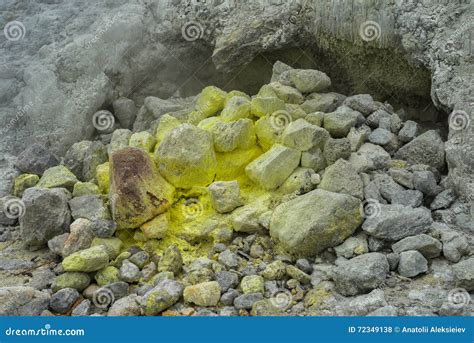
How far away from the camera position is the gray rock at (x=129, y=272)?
14.2ft

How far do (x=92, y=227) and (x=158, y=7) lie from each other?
3.43m

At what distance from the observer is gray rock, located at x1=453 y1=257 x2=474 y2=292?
3725 millimetres

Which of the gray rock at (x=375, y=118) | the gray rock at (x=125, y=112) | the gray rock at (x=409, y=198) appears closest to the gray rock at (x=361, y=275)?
the gray rock at (x=409, y=198)

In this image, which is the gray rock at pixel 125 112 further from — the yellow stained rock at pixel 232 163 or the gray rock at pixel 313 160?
the gray rock at pixel 313 160

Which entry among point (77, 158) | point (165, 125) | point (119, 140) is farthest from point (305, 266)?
point (77, 158)

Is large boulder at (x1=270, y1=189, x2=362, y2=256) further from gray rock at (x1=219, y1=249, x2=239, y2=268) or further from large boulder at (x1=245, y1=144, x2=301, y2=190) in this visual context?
large boulder at (x1=245, y1=144, x2=301, y2=190)

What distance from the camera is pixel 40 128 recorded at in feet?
21.1

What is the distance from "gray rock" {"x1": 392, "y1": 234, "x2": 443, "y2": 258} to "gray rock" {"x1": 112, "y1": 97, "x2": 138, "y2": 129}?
3662mm

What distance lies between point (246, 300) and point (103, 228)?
4.95ft

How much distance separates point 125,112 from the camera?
6559mm

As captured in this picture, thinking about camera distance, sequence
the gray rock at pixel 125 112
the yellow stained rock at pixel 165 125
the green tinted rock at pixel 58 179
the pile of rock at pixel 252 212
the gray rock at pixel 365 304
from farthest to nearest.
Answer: the gray rock at pixel 125 112
the yellow stained rock at pixel 165 125
the green tinted rock at pixel 58 179
the pile of rock at pixel 252 212
the gray rock at pixel 365 304

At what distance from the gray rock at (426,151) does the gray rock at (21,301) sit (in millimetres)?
3348

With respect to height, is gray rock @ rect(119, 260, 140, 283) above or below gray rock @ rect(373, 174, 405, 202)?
below

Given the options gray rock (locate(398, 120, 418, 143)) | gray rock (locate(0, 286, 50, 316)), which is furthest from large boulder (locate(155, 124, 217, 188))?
gray rock (locate(398, 120, 418, 143))
